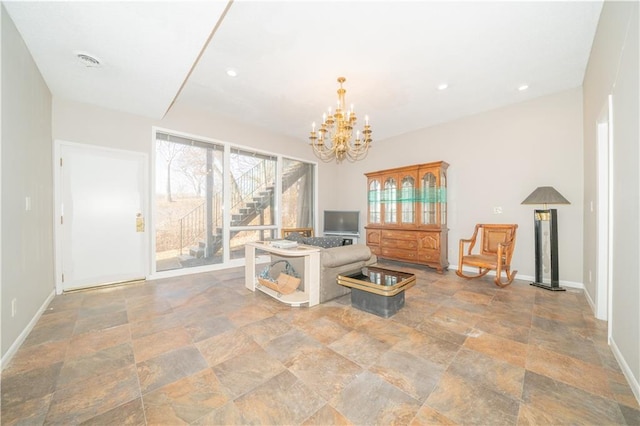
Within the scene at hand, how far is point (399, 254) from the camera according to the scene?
4871 millimetres

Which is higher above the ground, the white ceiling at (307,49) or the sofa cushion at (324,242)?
the white ceiling at (307,49)

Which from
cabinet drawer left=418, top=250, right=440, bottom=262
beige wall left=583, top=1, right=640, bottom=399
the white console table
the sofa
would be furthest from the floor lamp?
the white console table

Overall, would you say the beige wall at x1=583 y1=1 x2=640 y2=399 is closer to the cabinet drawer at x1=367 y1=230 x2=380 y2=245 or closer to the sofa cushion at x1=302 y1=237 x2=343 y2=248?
the sofa cushion at x1=302 y1=237 x2=343 y2=248

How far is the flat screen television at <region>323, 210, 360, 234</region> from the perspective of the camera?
5923 millimetres

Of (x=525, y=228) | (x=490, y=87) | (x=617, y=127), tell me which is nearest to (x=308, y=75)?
(x=490, y=87)

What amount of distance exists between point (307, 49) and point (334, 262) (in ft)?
8.23

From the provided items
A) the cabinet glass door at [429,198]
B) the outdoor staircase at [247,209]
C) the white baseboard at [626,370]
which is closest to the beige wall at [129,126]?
the outdoor staircase at [247,209]

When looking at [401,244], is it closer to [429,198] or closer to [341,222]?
[429,198]

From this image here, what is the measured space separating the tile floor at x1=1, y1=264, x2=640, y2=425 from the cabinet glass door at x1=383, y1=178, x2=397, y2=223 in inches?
99.8


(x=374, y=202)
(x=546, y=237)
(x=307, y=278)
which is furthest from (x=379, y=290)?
(x=374, y=202)

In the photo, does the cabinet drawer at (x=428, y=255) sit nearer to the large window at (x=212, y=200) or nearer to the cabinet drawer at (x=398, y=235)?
the cabinet drawer at (x=398, y=235)

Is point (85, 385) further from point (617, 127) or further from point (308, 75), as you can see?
point (617, 127)

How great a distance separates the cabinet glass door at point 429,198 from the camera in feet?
14.9

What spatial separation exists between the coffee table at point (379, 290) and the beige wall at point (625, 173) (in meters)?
1.49
